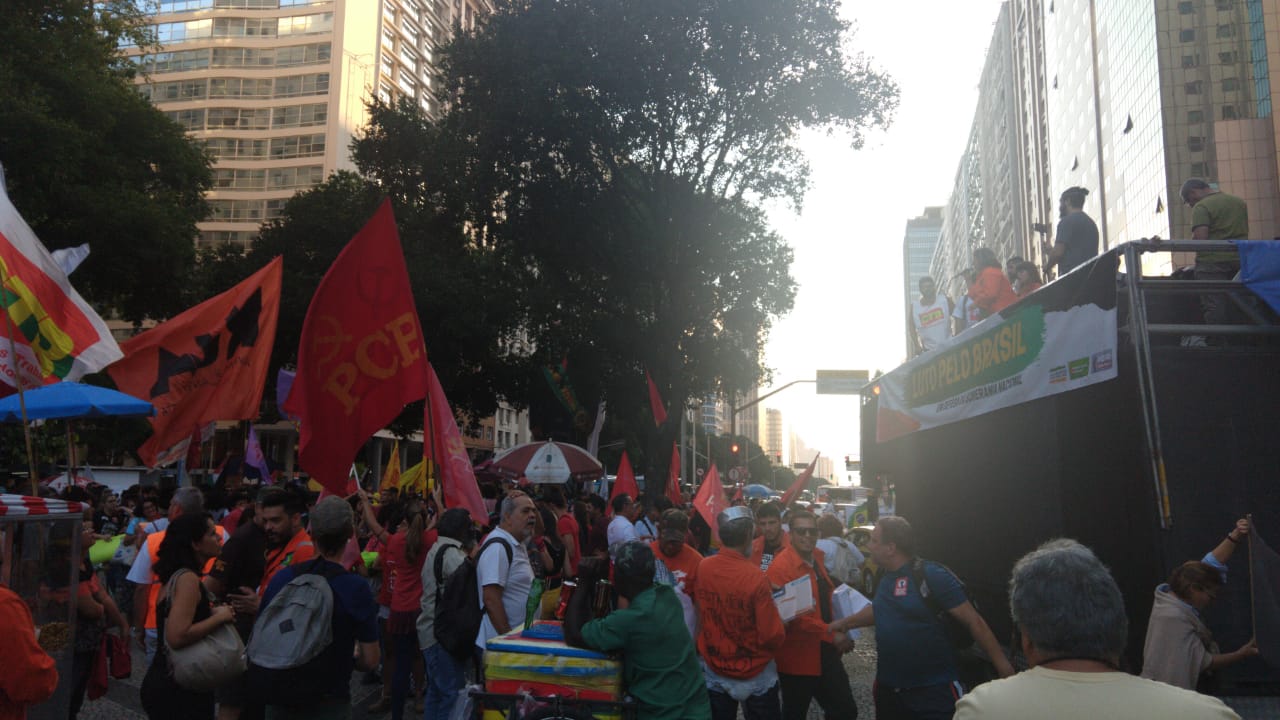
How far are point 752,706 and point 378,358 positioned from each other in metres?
3.52

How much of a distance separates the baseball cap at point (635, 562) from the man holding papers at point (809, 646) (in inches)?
52.2

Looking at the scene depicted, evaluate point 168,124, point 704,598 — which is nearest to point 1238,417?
point 704,598

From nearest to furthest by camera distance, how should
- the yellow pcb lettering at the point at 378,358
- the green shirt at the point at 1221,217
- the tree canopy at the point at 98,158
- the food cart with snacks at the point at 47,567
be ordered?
the food cart with snacks at the point at 47,567
the yellow pcb lettering at the point at 378,358
the green shirt at the point at 1221,217
the tree canopy at the point at 98,158

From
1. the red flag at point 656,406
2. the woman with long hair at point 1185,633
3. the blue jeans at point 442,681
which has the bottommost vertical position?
the blue jeans at point 442,681

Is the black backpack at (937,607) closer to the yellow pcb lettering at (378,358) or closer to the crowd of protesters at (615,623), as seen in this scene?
the crowd of protesters at (615,623)

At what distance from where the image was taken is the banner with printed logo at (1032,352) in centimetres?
568

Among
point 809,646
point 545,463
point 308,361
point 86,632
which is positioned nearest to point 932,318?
point 809,646

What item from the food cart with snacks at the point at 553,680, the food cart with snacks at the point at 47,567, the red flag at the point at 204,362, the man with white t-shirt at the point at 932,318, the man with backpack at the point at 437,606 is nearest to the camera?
the food cart with snacks at the point at 553,680

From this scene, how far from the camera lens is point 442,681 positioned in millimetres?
6262

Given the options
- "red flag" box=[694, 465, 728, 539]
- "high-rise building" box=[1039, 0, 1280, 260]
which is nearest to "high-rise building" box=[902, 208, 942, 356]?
"high-rise building" box=[1039, 0, 1280, 260]

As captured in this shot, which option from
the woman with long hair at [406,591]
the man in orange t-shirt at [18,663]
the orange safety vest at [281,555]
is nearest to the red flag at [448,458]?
the woman with long hair at [406,591]

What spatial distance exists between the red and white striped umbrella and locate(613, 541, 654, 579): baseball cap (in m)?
Result: 12.7

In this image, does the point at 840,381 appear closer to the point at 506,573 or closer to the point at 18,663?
the point at 506,573

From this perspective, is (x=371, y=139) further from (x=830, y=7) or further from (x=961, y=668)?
(x=961, y=668)
